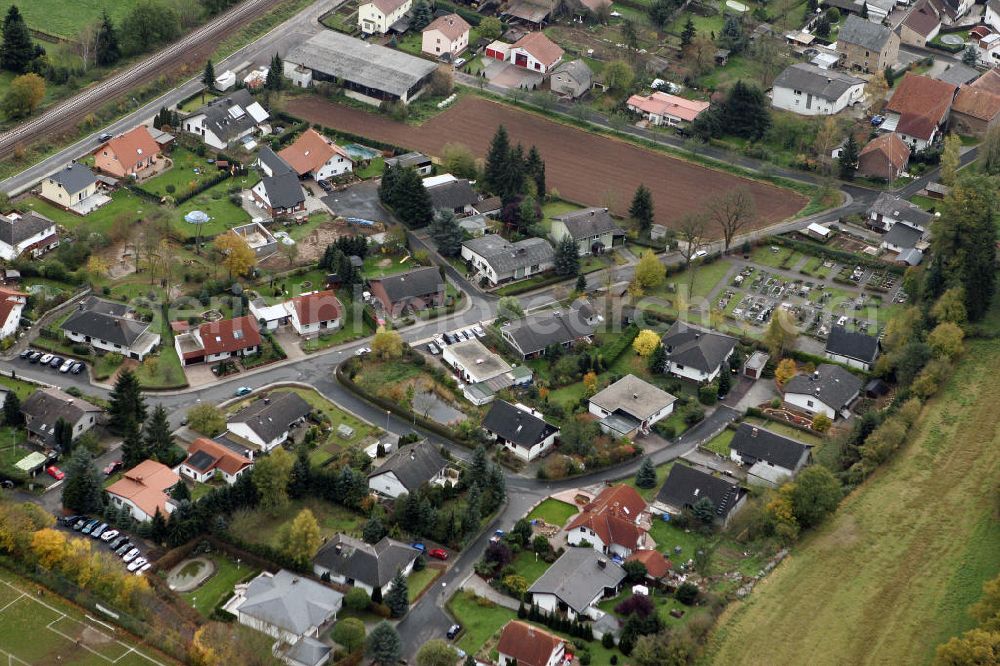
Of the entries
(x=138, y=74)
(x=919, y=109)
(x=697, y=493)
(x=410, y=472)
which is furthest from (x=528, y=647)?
(x=138, y=74)

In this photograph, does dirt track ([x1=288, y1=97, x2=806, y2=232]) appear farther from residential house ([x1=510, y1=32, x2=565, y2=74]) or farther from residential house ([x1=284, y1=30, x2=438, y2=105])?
residential house ([x1=510, y1=32, x2=565, y2=74])

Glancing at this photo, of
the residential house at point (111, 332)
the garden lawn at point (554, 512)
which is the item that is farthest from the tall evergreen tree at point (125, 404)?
the garden lawn at point (554, 512)

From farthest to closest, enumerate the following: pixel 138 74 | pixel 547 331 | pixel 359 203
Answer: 1. pixel 138 74
2. pixel 359 203
3. pixel 547 331

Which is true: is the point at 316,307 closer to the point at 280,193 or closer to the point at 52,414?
the point at 280,193

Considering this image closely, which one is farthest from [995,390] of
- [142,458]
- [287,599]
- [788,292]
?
[142,458]

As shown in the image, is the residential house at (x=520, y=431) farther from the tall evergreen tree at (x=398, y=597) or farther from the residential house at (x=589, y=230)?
the residential house at (x=589, y=230)
